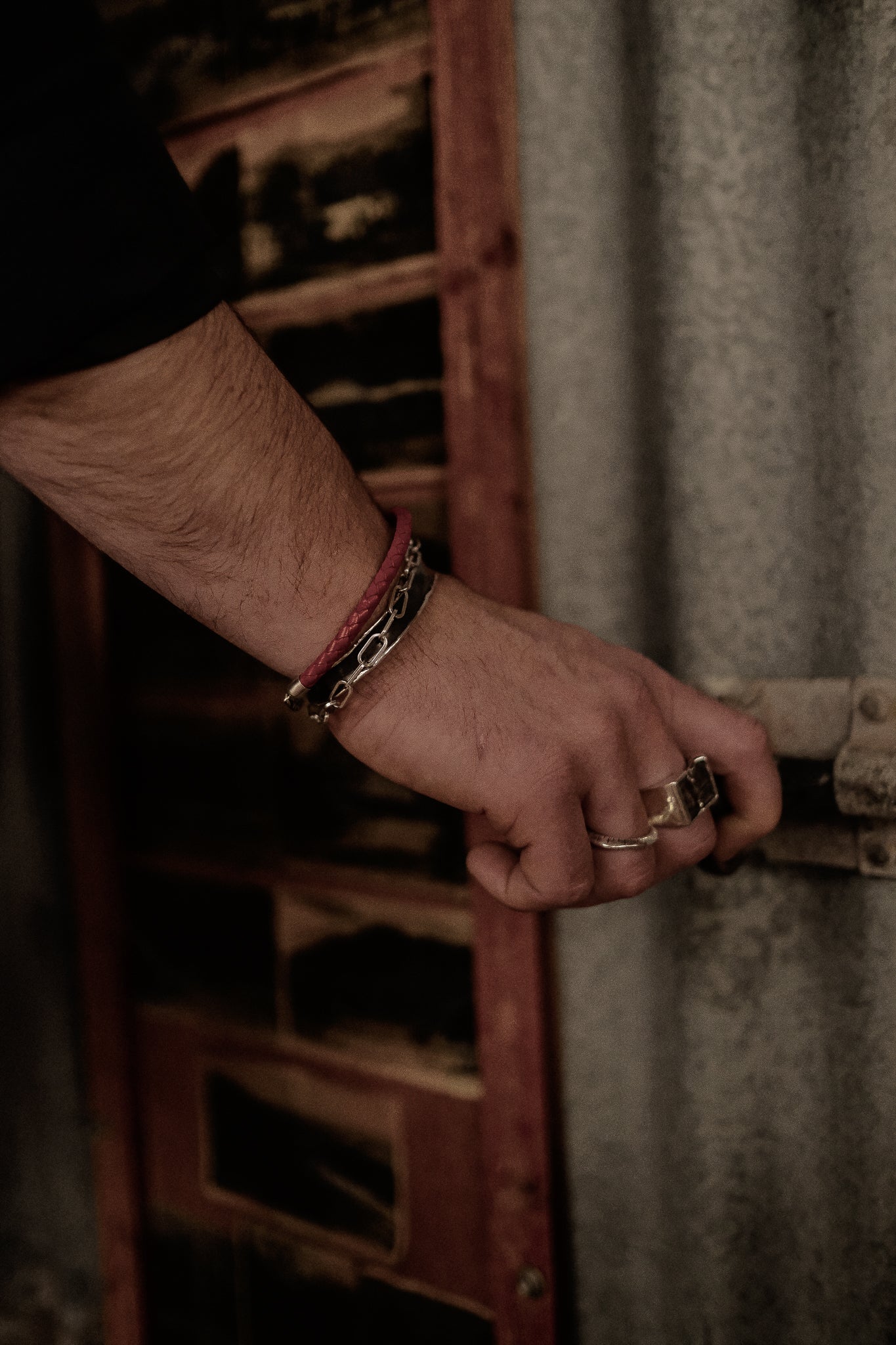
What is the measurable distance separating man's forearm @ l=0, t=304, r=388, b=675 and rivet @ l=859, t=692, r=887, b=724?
464 millimetres

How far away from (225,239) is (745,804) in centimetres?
90

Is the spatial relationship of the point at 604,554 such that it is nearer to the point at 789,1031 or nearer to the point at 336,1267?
the point at 789,1031

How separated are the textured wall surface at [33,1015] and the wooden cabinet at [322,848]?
75 millimetres

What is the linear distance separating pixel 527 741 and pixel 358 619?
0.15m

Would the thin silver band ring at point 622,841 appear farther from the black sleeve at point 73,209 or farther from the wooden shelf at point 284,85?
the wooden shelf at point 284,85

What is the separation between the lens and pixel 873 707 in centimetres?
72

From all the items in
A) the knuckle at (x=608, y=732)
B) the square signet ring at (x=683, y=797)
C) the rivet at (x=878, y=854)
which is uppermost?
the knuckle at (x=608, y=732)

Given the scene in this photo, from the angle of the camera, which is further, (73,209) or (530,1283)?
(530,1283)

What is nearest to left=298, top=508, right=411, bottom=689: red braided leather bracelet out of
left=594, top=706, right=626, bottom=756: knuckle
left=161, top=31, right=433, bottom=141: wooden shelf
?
left=594, top=706, right=626, bottom=756: knuckle

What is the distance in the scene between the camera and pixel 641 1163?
0.87 m

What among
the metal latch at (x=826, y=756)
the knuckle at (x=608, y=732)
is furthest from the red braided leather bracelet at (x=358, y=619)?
the metal latch at (x=826, y=756)

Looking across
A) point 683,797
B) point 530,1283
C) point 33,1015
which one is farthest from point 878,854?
point 33,1015

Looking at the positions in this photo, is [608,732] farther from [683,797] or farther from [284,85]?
[284,85]

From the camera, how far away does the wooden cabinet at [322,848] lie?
848mm
